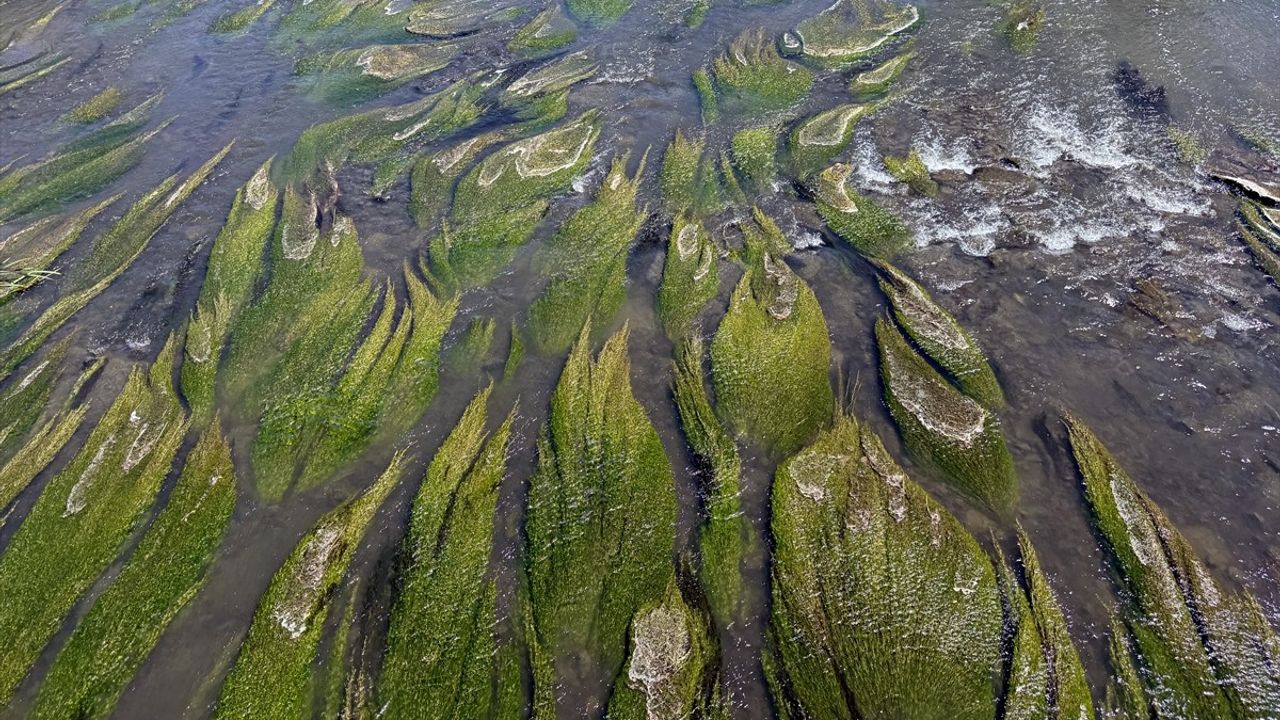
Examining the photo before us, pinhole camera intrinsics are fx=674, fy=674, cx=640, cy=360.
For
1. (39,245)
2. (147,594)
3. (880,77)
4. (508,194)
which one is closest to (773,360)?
(508,194)

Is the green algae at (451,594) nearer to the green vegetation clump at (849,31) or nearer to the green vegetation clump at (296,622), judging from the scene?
the green vegetation clump at (296,622)

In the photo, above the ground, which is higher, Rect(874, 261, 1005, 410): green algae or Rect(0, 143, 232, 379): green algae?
Rect(0, 143, 232, 379): green algae

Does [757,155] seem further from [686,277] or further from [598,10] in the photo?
[598,10]

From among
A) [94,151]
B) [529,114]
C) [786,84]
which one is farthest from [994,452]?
[94,151]

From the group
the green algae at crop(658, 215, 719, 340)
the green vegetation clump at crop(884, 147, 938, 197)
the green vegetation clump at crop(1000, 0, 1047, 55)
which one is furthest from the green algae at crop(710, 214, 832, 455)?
the green vegetation clump at crop(1000, 0, 1047, 55)

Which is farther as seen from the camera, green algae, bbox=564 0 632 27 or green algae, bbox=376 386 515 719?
green algae, bbox=564 0 632 27

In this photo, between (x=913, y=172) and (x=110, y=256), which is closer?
(x=110, y=256)

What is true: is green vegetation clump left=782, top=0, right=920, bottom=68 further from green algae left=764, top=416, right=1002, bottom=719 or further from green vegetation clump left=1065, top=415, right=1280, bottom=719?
green vegetation clump left=1065, top=415, right=1280, bottom=719
